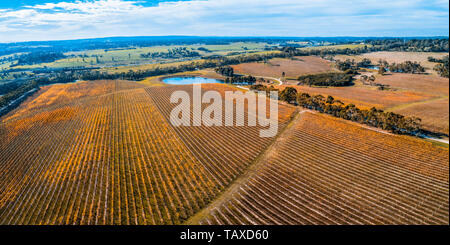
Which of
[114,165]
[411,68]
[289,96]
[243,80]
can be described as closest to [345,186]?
[114,165]

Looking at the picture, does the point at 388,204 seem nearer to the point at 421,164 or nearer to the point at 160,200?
the point at 421,164

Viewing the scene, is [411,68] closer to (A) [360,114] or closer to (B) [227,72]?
(A) [360,114]

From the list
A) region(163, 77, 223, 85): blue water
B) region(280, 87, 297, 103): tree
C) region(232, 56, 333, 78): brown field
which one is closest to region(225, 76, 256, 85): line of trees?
region(163, 77, 223, 85): blue water

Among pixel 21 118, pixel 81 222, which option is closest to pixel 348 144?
pixel 81 222

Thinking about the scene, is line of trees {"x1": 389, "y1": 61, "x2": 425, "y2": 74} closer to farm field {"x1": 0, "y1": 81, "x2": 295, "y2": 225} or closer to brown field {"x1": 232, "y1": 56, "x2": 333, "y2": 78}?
farm field {"x1": 0, "y1": 81, "x2": 295, "y2": 225}

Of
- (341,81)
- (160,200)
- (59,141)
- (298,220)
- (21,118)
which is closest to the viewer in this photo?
(298,220)

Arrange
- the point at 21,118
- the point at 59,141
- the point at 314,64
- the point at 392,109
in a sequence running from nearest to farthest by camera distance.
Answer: the point at 392,109 < the point at 59,141 < the point at 21,118 < the point at 314,64
